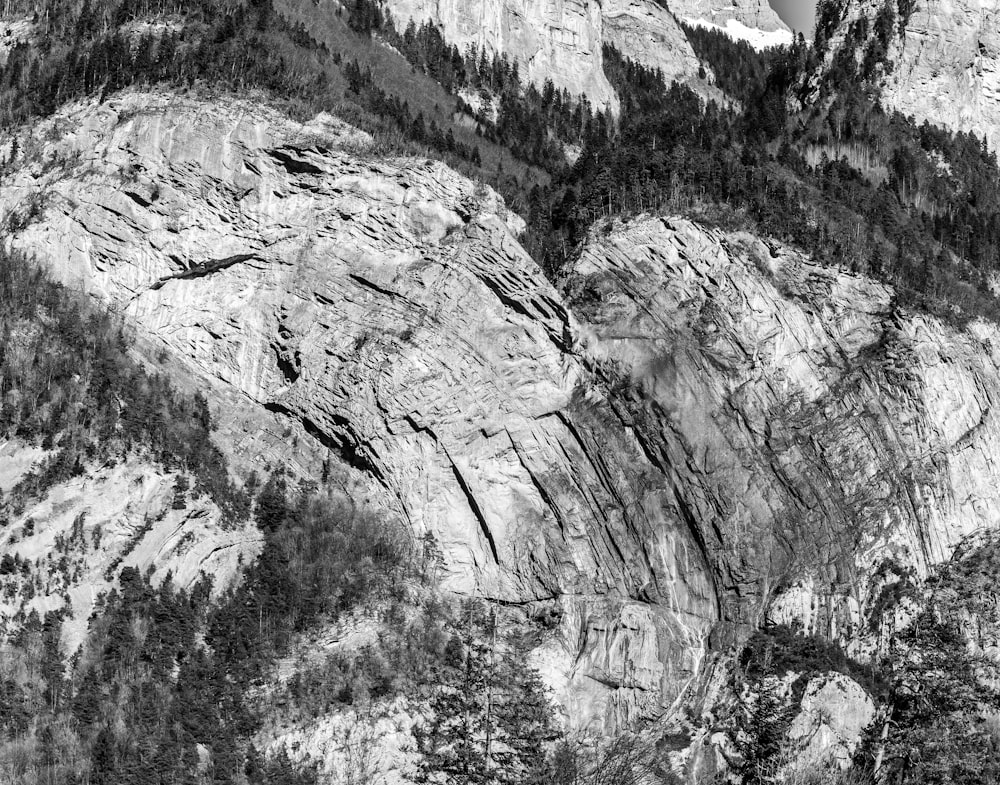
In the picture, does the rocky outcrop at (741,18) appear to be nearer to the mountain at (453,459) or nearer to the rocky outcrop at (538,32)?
the rocky outcrop at (538,32)

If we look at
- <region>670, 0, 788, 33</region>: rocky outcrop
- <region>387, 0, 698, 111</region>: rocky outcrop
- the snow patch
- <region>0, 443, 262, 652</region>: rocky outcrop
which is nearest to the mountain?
<region>0, 443, 262, 652</region>: rocky outcrop

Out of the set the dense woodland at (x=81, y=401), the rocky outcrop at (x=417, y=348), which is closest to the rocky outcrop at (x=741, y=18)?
the rocky outcrop at (x=417, y=348)

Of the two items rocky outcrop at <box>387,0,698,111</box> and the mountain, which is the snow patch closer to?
rocky outcrop at <box>387,0,698,111</box>

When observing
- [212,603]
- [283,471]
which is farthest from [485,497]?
[212,603]

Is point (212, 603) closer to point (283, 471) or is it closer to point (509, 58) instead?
point (283, 471)

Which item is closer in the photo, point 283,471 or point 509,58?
point 283,471

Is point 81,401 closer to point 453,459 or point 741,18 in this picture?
point 453,459
